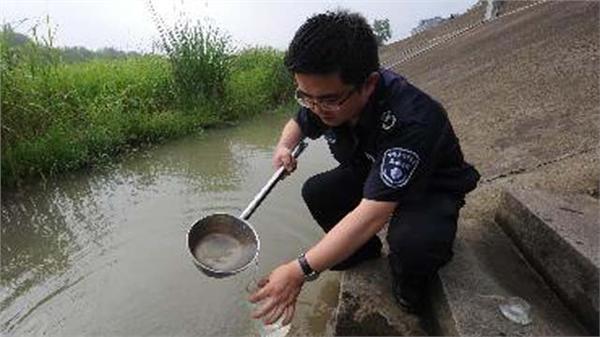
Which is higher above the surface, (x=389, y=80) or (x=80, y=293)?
(x=389, y=80)

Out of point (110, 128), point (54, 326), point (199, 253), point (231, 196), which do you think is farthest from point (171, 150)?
point (199, 253)

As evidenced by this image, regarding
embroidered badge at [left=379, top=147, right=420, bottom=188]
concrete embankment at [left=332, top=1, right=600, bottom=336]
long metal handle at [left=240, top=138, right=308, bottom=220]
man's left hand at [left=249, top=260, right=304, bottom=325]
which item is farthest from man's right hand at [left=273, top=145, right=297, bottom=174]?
man's left hand at [left=249, top=260, right=304, bottom=325]

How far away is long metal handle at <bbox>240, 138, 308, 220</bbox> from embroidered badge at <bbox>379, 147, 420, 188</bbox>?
70 cm

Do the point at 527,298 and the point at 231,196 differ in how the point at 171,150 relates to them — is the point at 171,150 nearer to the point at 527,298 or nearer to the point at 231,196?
the point at 231,196

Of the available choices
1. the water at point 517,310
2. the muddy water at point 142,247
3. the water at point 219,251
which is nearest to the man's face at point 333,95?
the water at point 219,251

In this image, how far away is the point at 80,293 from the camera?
10.8 feet

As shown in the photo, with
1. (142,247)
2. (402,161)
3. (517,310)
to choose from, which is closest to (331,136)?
(402,161)

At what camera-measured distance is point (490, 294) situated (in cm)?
222

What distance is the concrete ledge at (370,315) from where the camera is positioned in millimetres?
2377

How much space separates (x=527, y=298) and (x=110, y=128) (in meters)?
4.97

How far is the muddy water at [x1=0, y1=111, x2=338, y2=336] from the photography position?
2.99 metres

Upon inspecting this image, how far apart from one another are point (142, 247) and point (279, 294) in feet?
7.42

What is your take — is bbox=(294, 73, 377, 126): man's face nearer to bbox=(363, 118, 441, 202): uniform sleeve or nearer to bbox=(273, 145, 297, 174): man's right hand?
bbox=(363, 118, 441, 202): uniform sleeve

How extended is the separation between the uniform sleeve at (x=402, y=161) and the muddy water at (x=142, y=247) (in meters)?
1.03
